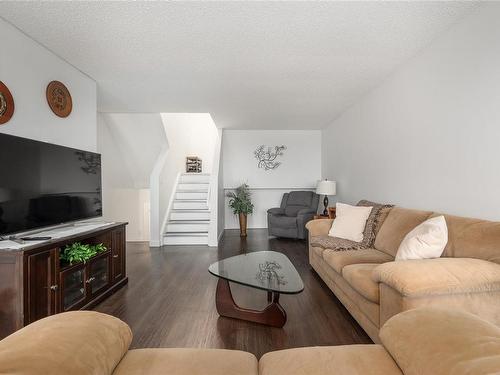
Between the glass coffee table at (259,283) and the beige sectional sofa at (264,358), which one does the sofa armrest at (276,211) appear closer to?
the glass coffee table at (259,283)

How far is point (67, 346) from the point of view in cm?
77

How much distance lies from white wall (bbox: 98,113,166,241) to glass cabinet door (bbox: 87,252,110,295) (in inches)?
137

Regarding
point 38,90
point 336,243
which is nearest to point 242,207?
point 336,243

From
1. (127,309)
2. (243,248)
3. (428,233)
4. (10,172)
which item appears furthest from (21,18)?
(243,248)

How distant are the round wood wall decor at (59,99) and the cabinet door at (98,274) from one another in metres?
1.45

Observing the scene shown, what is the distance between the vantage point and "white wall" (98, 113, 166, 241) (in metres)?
5.71

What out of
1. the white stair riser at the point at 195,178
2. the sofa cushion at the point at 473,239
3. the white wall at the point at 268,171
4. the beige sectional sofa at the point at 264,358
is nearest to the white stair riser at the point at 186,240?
the white wall at the point at 268,171

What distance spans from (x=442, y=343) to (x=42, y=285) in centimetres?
232

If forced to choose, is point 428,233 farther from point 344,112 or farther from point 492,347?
point 344,112

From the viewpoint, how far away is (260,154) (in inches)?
258

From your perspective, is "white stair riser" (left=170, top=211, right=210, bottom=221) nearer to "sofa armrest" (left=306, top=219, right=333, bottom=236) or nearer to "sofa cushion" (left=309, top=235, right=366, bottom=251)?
"sofa armrest" (left=306, top=219, right=333, bottom=236)

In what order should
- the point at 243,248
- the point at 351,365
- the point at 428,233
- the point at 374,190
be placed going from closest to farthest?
the point at 351,365 → the point at 428,233 → the point at 374,190 → the point at 243,248

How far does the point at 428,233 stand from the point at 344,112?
133 inches

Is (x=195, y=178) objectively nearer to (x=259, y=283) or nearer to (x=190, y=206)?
(x=190, y=206)
